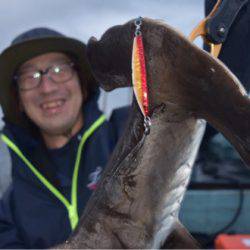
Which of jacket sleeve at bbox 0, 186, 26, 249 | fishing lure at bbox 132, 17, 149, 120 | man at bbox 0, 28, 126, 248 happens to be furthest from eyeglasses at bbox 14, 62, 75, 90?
fishing lure at bbox 132, 17, 149, 120

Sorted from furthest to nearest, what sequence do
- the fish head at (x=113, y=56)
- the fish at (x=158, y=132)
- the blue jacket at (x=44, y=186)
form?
the blue jacket at (x=44, y=186), the fish head at (x=113, y=56), the fish at (x=158, y=132)

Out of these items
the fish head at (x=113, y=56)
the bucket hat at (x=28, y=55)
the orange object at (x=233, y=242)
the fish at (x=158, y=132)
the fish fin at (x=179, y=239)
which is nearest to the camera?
the fish at (x=158, y=132)

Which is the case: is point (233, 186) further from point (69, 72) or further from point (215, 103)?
point (215, 103)

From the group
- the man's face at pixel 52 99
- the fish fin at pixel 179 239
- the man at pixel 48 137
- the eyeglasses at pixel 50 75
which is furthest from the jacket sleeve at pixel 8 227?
the fish fin at pixel 179 239

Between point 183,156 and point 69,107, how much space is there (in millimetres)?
1777

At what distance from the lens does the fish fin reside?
2.16 m

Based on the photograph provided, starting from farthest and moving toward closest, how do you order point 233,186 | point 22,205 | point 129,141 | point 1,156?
1. point 233,186
2. point 1,156
3. point 22,205
4. point 129,141

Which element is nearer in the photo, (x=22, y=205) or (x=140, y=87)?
(x=140, y=87)

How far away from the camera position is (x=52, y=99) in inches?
139

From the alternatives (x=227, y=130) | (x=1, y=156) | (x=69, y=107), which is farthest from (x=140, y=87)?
(x=1, y=156)

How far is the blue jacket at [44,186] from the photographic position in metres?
3.32

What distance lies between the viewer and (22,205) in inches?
136

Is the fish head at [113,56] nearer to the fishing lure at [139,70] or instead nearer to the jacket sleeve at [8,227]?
the fishing lure at [139,70]

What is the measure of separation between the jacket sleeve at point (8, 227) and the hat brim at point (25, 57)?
1.93ft
